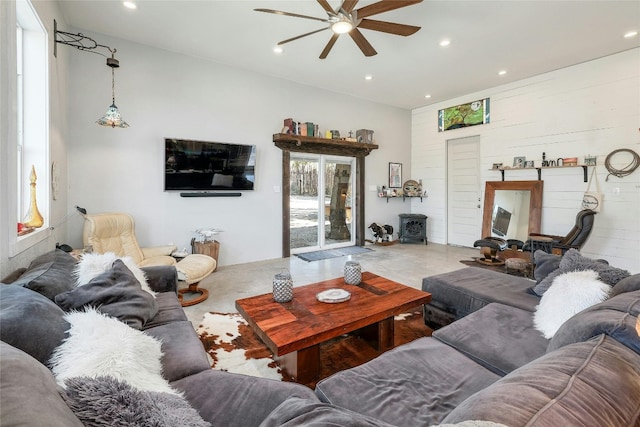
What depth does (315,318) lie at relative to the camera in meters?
1.88

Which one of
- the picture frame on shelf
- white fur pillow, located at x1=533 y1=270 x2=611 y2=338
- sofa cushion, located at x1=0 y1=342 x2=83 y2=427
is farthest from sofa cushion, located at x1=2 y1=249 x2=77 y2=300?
the picture frame on shelf

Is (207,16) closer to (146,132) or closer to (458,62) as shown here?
(146,132)

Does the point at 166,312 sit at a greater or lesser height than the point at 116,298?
lesser

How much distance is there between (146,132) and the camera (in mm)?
4012

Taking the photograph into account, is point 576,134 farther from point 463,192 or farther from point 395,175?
point 395,175

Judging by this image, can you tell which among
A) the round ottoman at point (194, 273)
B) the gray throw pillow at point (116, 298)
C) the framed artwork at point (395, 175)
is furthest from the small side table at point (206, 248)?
the framed artwork at point (395, 175)

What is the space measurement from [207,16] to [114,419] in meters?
3.85

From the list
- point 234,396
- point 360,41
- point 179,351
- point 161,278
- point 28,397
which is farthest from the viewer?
point 360,41

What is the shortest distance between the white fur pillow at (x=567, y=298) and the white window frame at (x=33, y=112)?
354 centimetres

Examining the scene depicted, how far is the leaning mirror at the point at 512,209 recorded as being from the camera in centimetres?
502

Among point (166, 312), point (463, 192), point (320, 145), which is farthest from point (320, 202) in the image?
point (166, 312)

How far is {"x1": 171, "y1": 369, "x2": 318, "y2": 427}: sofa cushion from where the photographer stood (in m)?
1.04

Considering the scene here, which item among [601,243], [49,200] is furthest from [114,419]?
[601,243]

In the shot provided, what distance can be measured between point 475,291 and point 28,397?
2525 mm
